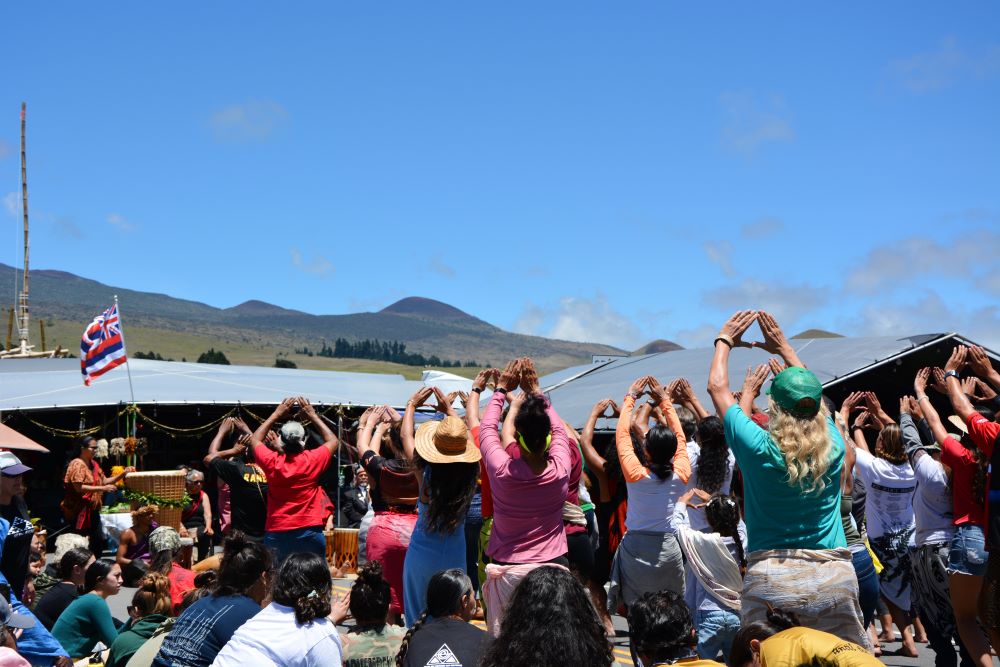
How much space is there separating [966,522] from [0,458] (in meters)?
5.78

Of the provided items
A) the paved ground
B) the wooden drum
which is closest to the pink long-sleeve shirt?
the paved ground

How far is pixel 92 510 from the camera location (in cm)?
1444

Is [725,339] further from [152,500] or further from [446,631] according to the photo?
[152,500]

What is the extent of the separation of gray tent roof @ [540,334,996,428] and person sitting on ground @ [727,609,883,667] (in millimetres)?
9659

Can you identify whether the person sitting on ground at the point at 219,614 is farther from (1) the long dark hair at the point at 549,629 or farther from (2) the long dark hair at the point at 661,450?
(2) the long dark hair at the point at 661,450

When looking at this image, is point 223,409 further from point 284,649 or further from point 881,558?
point 284,649

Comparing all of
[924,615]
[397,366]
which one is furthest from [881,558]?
[397,366]

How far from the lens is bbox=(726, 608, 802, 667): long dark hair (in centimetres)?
411

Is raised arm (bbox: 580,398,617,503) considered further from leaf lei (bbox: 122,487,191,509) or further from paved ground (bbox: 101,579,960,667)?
leaf lei (bbox: 122,487,191,509)

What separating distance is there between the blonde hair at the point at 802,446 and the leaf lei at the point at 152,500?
42.3 feet

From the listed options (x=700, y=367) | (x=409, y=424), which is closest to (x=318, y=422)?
(x=409, y=424)

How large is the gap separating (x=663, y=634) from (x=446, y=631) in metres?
0.91

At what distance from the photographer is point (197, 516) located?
52.7ft

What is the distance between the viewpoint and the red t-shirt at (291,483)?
764 cm
